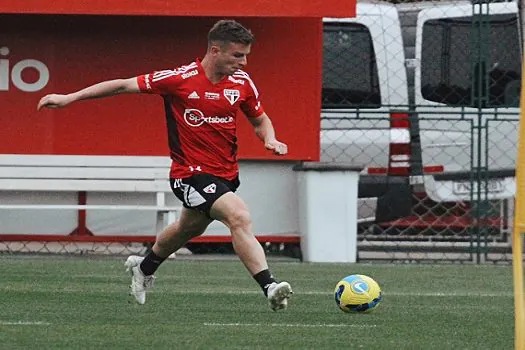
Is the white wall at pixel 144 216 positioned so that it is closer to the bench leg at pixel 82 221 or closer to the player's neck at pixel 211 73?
the bench leg at pixel 82 221

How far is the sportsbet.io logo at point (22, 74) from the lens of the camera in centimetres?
1417

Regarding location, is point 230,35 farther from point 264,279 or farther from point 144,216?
point 144,216

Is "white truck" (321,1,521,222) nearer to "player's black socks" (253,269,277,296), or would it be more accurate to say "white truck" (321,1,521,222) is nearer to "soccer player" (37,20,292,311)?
"soccer player" (37,20,292,311)

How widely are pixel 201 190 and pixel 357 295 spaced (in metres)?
1.10

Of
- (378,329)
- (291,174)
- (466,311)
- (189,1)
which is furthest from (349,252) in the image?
(378,329)

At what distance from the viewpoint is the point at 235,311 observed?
338 inches

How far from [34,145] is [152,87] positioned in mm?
5715

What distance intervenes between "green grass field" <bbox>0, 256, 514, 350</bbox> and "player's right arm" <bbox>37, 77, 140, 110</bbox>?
1182 mm

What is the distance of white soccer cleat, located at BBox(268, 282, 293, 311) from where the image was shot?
7.94m

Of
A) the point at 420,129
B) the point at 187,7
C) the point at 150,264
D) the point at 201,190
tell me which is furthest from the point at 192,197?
the point at 420,129

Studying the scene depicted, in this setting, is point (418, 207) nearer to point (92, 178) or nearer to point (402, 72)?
point (402, 72)

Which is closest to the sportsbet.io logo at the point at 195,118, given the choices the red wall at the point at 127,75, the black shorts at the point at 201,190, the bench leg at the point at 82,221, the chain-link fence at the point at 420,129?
the black shorts at the point at 201,190

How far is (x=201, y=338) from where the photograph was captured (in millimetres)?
6895

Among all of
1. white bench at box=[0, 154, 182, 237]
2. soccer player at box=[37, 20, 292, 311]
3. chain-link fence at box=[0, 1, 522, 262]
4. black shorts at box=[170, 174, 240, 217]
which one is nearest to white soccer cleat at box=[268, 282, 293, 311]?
soccer player at box=[37, 20, 292, 311]
